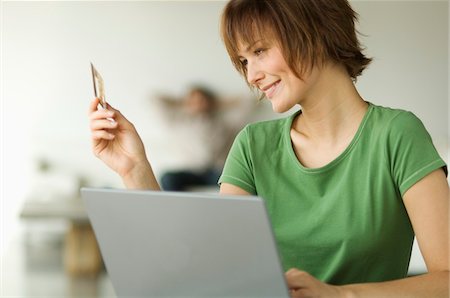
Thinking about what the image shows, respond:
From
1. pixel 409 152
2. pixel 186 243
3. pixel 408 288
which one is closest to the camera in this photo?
pixel 186 243

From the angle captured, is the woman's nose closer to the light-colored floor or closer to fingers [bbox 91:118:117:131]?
fingers [bbox 91:118:117:131]

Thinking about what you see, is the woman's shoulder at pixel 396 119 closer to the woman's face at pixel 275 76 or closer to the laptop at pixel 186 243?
the woman's face at pixel 275 76

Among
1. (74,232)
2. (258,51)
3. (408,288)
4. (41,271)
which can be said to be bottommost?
(41,271)

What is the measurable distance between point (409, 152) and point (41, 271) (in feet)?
11.5

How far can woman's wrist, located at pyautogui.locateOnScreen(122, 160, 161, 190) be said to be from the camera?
1.37 meters

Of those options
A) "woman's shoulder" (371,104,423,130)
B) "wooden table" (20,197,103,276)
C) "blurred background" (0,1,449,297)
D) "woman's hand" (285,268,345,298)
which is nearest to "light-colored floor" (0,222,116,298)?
"wooden table" (20,197,103,276)

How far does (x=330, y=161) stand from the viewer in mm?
1293

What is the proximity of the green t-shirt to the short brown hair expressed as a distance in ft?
0.44

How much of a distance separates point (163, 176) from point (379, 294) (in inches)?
163

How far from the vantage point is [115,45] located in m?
5.38

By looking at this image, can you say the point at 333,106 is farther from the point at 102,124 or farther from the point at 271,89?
the point at 102,124

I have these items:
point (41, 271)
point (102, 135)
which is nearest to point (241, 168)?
point (102, 135)

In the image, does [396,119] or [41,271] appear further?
[41,271]

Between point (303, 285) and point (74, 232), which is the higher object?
point (303, 285)
